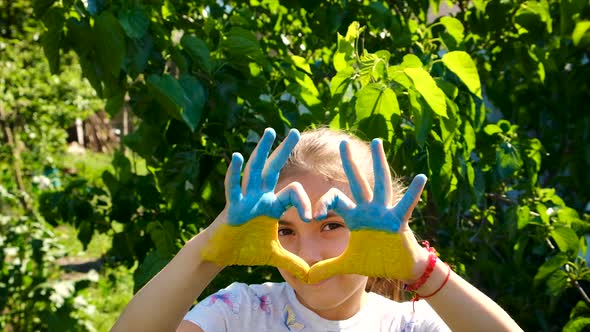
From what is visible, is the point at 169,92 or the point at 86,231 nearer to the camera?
the point at 169,92

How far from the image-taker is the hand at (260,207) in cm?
108

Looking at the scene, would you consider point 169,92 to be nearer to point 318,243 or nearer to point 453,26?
point 318,243

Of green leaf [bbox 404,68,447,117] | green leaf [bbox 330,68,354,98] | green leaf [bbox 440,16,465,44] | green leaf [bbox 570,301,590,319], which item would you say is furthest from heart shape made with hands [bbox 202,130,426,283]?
green leaf [bbox 570,301,590,319]

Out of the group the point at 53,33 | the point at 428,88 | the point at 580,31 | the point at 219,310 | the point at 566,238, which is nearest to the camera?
the point at 219,310

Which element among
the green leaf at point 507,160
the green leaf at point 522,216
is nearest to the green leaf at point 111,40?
the green leaf at point 507,160

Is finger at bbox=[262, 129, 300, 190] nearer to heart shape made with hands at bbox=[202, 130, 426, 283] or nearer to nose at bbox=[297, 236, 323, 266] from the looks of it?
heart shape made with hands at bbox=[202, 130, 426, 283]

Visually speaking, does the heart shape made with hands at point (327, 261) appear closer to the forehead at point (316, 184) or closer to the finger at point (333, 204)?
the finger at point (333, 204)

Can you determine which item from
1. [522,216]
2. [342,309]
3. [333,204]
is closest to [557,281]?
[522,216]

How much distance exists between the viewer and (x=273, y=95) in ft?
6.78

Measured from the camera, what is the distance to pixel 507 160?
1993mm

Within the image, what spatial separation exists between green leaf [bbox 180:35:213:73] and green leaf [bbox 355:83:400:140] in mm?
437

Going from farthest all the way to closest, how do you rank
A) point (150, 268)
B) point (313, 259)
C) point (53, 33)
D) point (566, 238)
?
point (566, 238) → point (150, 268) → point (53, 33) → point (313, 259)

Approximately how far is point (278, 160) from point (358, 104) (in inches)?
19.9

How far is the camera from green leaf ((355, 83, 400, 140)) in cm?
155
